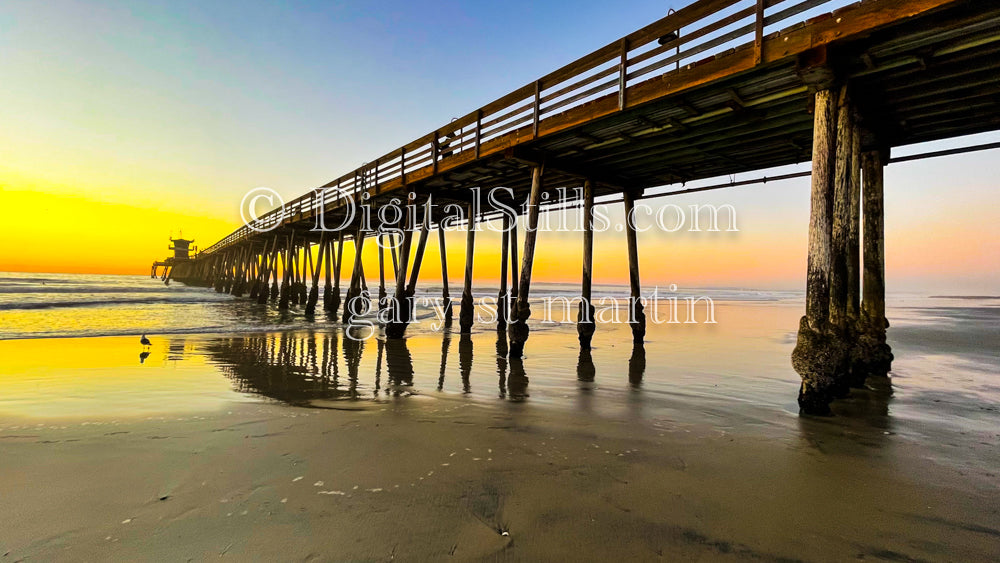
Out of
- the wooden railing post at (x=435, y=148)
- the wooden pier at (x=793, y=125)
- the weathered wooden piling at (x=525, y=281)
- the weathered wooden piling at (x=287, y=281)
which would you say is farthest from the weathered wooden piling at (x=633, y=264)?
the weathered wooden piling at (x=287, y=281)

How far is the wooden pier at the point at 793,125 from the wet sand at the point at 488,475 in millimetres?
1593

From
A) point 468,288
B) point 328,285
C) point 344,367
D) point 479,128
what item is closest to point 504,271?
point 468,288

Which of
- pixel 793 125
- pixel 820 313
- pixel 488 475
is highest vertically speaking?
pixel 793 125

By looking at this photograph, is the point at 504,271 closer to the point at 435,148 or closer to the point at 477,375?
the point at 435,148

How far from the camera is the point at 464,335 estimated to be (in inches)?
555

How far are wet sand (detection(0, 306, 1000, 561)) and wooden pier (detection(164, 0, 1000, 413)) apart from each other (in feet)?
5.23

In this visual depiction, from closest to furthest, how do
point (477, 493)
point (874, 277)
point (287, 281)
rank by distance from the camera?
point (477, 493)
point (874, 277)
point (287, 281)

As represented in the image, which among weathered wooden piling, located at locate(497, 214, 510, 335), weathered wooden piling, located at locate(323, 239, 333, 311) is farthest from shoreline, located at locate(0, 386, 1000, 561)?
weathered wooden piling, located at locate(323, 239, 333, 311)

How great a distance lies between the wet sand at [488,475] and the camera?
246cm

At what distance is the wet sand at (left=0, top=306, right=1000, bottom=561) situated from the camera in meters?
2.46

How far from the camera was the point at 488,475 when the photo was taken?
3.37 metres

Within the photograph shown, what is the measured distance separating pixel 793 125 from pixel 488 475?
843 centimetres

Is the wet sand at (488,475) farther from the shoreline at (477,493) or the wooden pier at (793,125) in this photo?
the wooden pier at (793,125)

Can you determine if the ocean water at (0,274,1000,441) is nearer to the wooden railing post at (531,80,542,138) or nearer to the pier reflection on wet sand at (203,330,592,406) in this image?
the pier reflection on wet sand at (203,330,592,406)
